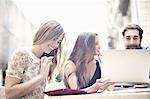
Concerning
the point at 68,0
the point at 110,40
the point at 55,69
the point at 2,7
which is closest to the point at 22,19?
the point at 2,7

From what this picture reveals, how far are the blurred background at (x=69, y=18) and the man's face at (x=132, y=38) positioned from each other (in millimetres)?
887

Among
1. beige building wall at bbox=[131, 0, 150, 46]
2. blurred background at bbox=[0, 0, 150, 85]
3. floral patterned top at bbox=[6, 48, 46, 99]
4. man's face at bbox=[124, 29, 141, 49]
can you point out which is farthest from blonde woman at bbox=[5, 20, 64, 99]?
beige building wall at bbox=[131, 0, 150, 46]

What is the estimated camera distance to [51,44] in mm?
2160

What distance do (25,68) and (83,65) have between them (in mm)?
692

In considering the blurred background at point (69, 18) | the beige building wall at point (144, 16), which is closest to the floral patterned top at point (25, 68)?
the blurred background at point (69, 18)

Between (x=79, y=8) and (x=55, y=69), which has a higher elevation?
(x=79, y=8)

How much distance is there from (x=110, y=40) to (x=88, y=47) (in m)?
1.75

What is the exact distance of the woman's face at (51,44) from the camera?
205 cm

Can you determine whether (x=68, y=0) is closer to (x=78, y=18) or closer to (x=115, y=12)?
(x=78, y=18)

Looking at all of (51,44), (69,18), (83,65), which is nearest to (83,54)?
(83,65)

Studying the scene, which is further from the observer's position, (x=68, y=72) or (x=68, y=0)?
(x=68, y=0)

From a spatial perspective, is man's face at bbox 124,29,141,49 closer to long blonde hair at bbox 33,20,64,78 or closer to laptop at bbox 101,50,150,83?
laptop at bbox 101,50,150,83

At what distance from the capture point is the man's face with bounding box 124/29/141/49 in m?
2.96

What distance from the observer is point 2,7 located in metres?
3.97
